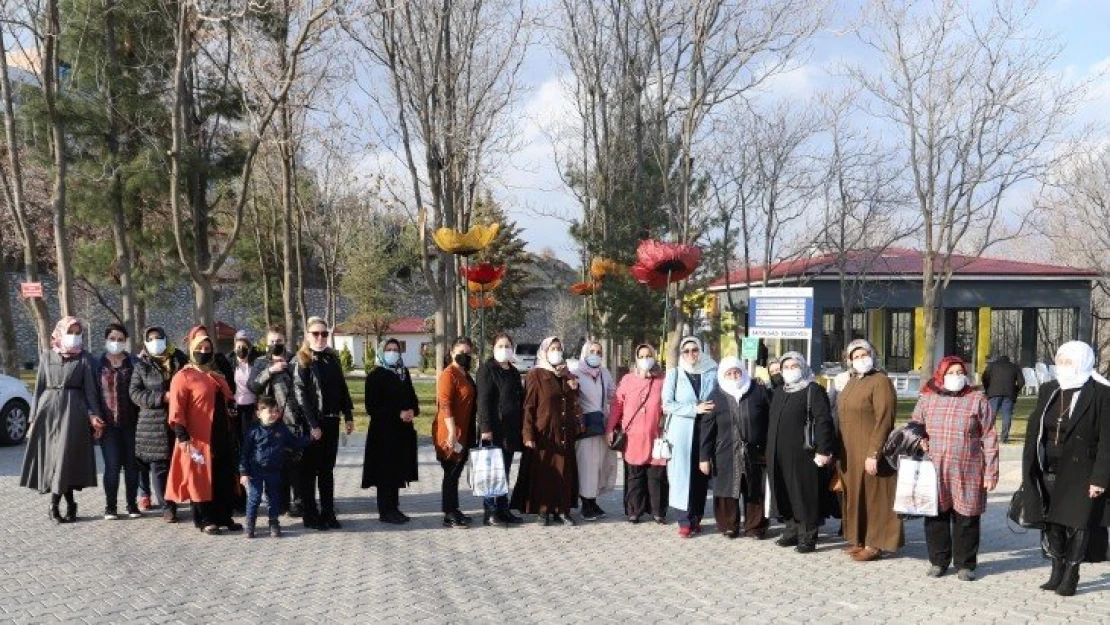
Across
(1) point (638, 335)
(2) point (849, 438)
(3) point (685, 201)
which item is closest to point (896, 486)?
(2) point (849, 438)

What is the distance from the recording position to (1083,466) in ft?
20.8

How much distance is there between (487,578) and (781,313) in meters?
5.84

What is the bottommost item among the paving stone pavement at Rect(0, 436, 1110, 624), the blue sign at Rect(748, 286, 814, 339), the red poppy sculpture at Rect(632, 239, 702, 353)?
the paving stone pavement at Rect(0, 436, 1110, 624)

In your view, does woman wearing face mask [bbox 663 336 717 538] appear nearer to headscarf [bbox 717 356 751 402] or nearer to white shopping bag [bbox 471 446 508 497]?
headscarf [bbox 717 356 751 402]

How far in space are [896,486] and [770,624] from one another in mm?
2024

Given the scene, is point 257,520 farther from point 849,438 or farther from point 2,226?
point 2,226

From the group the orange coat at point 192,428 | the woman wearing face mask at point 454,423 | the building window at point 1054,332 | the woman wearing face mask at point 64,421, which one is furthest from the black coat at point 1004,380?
the building window at point 1054,332

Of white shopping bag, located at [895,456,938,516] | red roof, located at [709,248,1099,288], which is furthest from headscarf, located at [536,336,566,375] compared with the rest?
red roof, located at [709,248,1099,288]

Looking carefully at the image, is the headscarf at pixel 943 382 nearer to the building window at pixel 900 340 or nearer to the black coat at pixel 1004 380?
the black coat at pixel 1004 380

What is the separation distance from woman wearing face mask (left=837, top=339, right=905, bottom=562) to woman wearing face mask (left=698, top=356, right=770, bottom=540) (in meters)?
0.79

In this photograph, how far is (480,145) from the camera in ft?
61.2

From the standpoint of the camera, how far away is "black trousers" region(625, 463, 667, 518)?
8.76m

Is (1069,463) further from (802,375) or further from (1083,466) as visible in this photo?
(802,375)

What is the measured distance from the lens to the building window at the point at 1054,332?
108 feet
